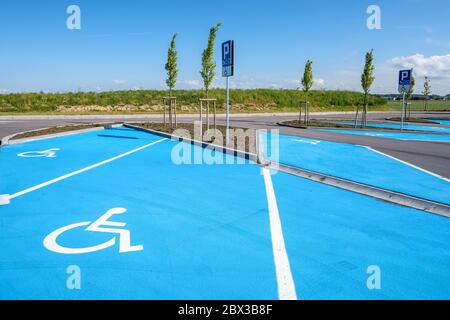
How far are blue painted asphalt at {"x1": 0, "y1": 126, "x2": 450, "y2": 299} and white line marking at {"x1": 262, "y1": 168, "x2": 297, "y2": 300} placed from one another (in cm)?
7

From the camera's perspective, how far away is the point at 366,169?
31.4 ft

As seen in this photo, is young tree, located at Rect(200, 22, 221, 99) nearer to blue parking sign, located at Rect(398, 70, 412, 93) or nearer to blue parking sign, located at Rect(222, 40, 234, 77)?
blue parking sign, located at Rect(222, 40, 234, 77)

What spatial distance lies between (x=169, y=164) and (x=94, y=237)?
17.7 ft

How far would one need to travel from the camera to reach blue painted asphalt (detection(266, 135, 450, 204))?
7516 millimetres

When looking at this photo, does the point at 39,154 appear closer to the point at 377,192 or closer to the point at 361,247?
the point at 377,192

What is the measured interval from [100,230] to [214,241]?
172cm

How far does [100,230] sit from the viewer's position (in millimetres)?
5031

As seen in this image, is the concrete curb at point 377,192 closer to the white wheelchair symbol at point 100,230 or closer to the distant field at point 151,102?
the white wheelchair symbol at point 100,230

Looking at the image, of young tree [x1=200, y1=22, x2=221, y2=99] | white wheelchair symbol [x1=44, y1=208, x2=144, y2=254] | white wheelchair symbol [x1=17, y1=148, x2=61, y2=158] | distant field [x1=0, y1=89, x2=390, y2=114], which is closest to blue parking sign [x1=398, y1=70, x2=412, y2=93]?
young tree [x1=200, y1=22, x2=221, y2=99]

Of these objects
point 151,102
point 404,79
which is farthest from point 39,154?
point 151,102

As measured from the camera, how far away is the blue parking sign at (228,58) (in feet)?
39.0

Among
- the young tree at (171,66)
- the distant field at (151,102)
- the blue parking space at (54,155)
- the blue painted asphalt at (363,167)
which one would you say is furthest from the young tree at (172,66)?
the distant field at (151,102)
